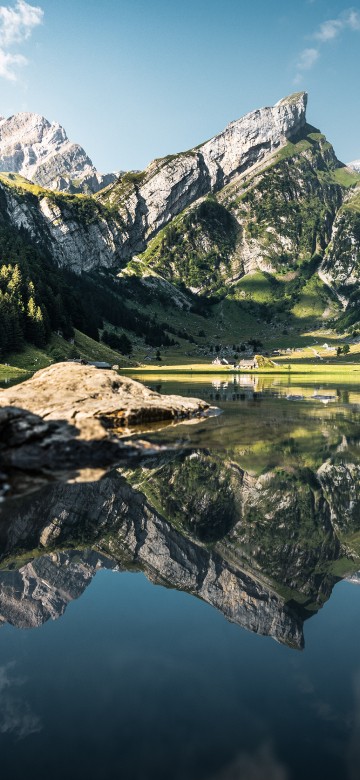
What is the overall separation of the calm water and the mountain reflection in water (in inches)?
2.9

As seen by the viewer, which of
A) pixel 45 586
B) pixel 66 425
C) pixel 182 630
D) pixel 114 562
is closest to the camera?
pixel 182 630

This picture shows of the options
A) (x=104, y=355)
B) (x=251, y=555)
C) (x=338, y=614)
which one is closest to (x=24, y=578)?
(x=251, y=555)

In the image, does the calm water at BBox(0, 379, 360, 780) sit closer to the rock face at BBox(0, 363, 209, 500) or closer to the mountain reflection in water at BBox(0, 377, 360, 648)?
the mountain reflection in water at BBox(0, 377, 360, 648)

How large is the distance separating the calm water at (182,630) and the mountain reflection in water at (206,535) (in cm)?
7

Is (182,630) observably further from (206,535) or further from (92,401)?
(92,401)

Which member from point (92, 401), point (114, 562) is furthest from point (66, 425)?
point (114, 562)

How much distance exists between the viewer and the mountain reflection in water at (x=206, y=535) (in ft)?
41.5

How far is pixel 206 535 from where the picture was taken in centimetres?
1689

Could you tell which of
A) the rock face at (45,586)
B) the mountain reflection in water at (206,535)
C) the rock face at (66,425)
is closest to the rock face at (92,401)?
the rock face at (66,425)

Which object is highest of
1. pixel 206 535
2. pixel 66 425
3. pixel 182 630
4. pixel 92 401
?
pixel 92 401

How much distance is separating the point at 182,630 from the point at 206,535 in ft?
19.2

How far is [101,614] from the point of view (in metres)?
12.0

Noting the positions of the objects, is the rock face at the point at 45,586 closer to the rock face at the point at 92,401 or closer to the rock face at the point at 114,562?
the rock face at the point at 114,562

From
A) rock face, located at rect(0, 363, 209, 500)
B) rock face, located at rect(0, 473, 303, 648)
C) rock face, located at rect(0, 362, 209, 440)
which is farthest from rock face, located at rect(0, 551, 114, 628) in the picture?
rock face, located at rect(0, 362, 209, 440)
